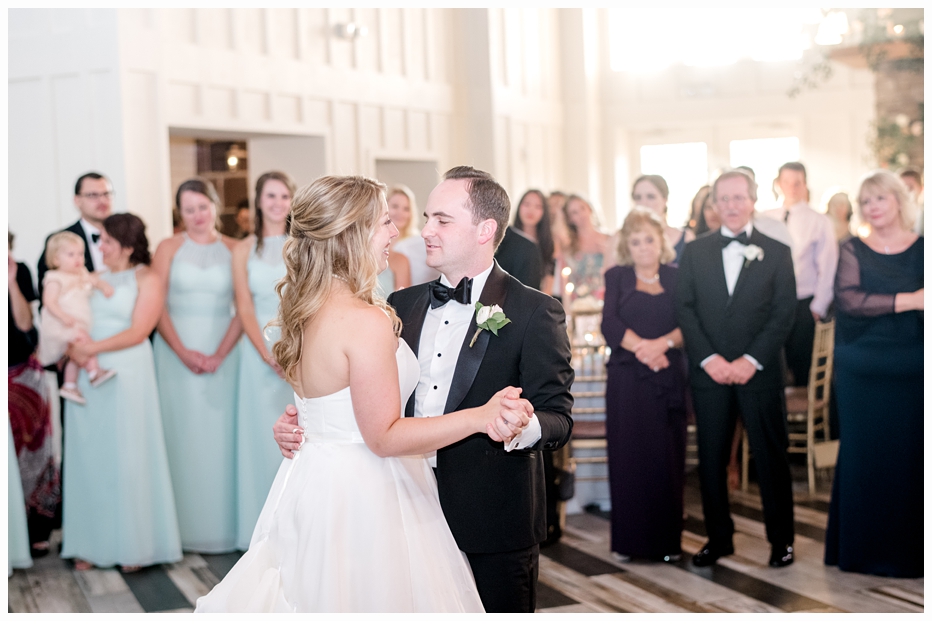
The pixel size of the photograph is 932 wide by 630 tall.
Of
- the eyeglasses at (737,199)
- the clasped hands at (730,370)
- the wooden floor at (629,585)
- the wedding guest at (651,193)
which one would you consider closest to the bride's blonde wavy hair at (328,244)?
the wooden floor at (629,585)

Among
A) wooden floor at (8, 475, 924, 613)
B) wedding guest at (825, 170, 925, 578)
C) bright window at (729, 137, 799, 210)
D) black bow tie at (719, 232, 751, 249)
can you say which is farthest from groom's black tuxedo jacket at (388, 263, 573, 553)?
bright window at (729, 137, 799, 210)

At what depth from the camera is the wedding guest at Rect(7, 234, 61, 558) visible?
4.83m

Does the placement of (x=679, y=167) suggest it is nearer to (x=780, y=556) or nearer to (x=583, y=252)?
(x=583, y=252)

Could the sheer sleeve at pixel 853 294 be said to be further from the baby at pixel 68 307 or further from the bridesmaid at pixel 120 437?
the baby at pixel 68 307

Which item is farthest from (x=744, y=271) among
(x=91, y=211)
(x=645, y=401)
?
(x=91, y=211)

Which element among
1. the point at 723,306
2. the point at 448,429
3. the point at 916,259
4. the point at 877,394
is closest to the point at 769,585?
the point at 877,394

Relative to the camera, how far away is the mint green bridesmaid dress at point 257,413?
4832mm

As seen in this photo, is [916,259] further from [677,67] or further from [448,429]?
[677,67]

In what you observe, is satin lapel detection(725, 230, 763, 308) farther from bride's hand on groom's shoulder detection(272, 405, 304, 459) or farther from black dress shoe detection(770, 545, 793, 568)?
bride's hand on groom's shoulder detection(272, 405, 304, 459)

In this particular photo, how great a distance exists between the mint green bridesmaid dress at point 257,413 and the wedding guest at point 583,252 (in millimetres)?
2113

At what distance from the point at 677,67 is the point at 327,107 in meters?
5.45

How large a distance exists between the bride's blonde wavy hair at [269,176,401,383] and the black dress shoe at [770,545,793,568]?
2.68m

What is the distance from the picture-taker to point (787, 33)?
11.6m

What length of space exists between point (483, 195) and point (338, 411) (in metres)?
0.68
